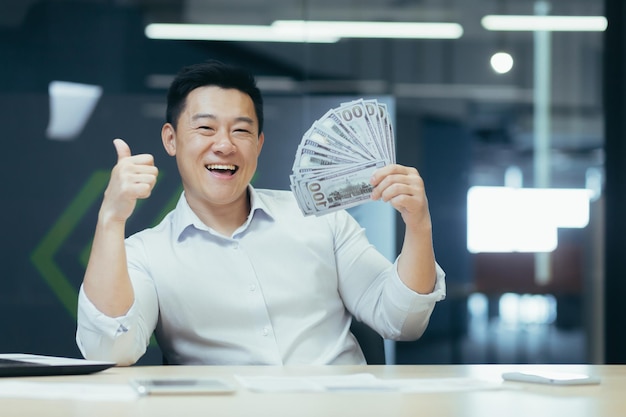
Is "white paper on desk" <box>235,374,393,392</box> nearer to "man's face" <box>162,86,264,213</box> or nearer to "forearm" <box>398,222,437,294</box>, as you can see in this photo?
"forearm" <box>398,222,437,294</box>

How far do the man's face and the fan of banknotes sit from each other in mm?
189

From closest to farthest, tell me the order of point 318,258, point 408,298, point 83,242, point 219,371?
1. point 219,371
2. point 408,298
3. point 318,258
4. point 83,242

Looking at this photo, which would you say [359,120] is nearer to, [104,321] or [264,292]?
[264,292]

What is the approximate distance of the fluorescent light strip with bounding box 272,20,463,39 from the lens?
4.23 metres

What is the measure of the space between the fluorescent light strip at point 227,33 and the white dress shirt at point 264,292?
191 centimetres

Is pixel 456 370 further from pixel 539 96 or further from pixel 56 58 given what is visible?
pixel 56 58

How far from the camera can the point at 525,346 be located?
425 centimetres

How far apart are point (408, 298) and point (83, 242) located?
2.34 m

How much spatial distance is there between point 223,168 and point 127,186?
1.44ft

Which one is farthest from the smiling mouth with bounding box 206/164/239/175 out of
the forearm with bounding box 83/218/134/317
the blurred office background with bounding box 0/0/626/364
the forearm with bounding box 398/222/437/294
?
the blurred office background with bounding box 0/0/626/364

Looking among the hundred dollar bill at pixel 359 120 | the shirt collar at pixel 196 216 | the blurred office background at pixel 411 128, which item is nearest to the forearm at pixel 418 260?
the hundred dollar bill at pixel 359 120

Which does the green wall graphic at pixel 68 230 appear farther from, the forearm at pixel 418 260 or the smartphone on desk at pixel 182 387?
the smartphone on desk at pixel 182 387

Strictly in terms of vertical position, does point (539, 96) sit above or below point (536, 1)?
below

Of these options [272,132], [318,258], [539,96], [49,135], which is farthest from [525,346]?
[49,135]
